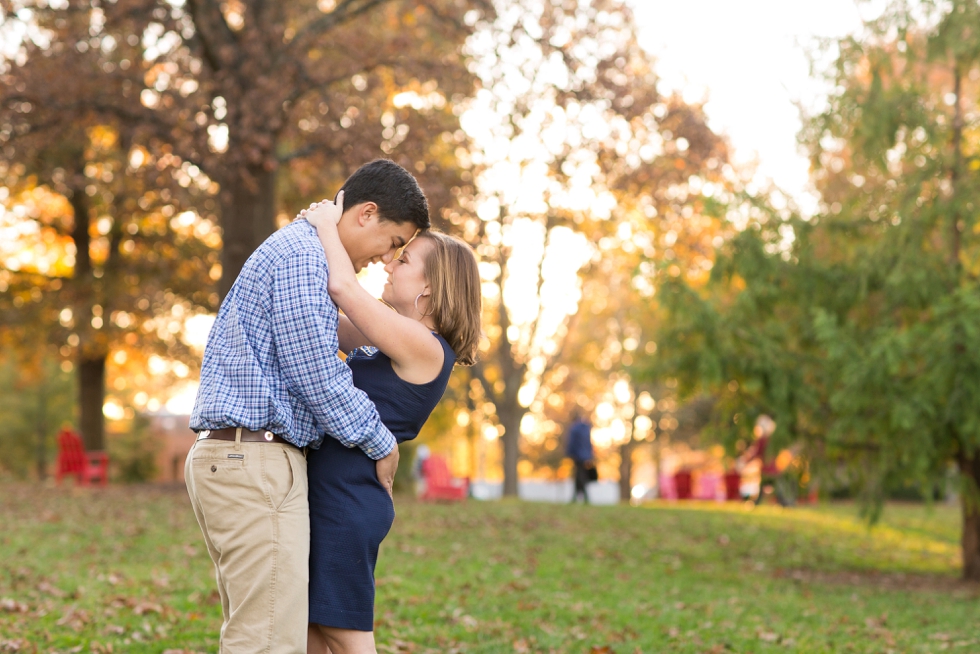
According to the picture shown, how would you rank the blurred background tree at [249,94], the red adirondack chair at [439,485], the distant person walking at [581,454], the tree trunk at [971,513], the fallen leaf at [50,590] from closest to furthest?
the fallen leaf at [50,590] < the tree trunk at [971,513] < the blurred background tree at [249,94] < the red adirondack chair at [439,485] < the distant person walking at [581,454]

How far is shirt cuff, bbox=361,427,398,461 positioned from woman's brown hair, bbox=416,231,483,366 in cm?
47

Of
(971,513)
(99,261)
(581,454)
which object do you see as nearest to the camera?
(971,513)

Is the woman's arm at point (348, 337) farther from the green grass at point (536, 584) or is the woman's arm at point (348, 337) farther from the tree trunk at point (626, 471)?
the tree trunk at point (626, 471)

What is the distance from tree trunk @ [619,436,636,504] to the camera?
37344 mm

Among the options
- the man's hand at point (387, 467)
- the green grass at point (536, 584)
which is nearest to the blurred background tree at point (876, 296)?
the green grass at point (536, 584)

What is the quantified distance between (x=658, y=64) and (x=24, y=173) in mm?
13320

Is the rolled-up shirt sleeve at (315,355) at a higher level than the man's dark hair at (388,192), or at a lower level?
lower

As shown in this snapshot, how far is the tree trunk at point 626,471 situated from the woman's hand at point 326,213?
34.2 metres

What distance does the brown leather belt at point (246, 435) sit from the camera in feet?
10.2

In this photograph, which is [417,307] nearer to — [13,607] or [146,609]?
[146,609]

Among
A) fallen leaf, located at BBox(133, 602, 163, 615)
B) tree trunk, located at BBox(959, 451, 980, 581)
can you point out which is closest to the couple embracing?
fallen leaf, located at BBox(133, 602, 163, 615)

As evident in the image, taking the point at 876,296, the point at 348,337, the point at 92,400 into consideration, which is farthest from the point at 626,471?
the point at 348,337

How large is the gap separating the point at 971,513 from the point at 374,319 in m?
10.1

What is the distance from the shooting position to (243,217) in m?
14.0
